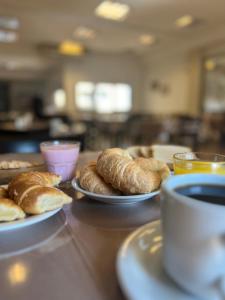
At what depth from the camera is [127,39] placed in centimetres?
626

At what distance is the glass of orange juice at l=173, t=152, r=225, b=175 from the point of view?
0.62 m

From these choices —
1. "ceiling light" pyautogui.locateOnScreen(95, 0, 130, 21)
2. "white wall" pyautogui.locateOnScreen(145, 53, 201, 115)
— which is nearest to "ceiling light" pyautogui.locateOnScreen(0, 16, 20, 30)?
"ceiling light" pyautogui.locateOnScreen(95, 0, 130, 21)

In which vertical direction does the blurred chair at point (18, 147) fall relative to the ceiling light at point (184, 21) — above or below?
below

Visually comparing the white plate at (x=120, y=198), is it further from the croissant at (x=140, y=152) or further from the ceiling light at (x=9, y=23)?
the ceiling light at (x=9, y=23)

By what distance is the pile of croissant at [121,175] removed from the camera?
0.58 m

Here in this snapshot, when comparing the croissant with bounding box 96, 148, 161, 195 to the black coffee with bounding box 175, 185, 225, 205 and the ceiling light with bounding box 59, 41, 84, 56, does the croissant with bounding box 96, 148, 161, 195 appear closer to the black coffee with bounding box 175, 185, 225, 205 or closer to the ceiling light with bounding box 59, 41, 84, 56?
the black coffee with bounding box 175, 185, 225, 205

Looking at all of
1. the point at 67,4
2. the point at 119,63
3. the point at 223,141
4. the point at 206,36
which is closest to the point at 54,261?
the point at 67,4

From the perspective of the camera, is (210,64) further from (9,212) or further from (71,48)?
(9,212)

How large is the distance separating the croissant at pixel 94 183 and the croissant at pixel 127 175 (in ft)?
0.06

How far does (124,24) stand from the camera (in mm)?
4906

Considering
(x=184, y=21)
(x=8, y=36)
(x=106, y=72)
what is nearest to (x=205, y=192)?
(x=184, y=21)

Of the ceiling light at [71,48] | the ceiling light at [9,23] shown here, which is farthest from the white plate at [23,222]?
the ceiling light at [71,48]

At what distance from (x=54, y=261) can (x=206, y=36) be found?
6322mm

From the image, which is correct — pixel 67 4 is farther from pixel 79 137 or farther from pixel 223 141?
pixel 223 141
